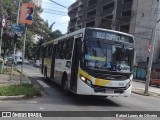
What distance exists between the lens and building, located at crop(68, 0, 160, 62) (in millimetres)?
59781

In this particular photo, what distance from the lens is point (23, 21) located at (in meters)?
17.7

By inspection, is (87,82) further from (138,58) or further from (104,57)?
(138,58)

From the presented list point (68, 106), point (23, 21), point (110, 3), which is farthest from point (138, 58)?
point (68, 106)

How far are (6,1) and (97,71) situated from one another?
1911 cm

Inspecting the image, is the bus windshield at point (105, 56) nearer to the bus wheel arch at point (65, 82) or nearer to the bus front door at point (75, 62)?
the bus front door at point (75, 62)

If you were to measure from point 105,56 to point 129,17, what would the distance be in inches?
2090

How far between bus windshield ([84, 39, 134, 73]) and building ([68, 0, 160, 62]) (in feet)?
119

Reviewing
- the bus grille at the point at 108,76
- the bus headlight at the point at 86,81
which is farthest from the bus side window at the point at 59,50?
the bus grille at the point at 108,76

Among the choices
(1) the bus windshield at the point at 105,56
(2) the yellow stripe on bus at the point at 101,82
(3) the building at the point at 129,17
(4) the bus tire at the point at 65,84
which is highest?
(3) the building at the point at 129,17

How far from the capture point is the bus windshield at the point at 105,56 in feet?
44.5

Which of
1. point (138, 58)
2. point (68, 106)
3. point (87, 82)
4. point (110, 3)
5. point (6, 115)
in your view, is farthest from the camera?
point (110, 3)

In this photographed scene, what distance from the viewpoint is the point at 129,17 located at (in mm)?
65500

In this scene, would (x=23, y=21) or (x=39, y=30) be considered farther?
(x=39, y=30)

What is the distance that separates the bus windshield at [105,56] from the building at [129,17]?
3634 centimetres
